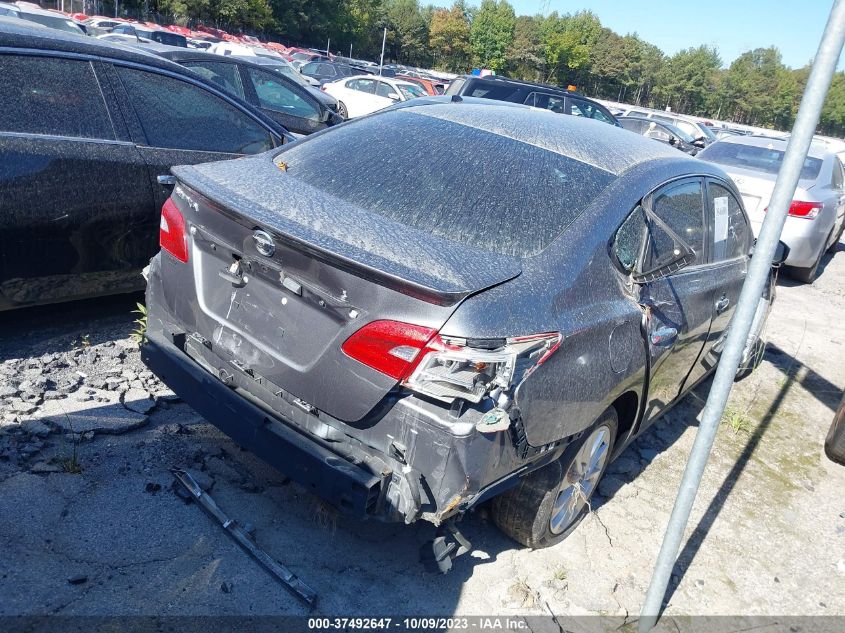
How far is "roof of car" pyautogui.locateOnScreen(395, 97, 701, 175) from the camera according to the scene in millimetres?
3357

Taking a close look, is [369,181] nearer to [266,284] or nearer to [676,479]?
[266,284]

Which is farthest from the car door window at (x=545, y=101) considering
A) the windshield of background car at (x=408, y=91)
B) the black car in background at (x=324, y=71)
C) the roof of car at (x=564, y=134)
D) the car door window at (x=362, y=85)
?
the black car in background at (x=324, y=71)

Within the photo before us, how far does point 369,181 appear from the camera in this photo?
3.11 meters

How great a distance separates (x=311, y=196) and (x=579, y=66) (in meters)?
103

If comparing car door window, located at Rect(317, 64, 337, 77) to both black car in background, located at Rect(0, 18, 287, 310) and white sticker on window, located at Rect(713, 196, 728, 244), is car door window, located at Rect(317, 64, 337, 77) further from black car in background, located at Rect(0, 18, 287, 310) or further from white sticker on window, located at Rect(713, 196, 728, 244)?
white sticker on window, located at Rect(713, 196, 728, 244)

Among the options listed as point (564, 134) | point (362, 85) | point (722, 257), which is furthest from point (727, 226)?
point (362, 85)

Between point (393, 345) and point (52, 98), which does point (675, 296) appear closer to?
point (393, 345)

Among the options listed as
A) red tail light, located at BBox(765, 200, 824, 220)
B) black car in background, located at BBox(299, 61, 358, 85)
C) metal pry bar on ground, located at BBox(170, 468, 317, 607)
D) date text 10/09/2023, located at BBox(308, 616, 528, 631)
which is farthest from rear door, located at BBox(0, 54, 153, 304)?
black car in background, located at BBox(299, 61, 358, 85)

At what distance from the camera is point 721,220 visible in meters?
4.13

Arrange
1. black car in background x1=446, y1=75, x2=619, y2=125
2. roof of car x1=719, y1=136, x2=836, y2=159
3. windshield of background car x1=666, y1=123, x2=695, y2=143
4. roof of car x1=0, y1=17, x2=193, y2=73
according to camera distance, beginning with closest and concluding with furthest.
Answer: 1. roof of car x1=0, y1=17, x2=193, y2=73
2. roof of car x1=719, y1=136, x2=836, y2=159
3. black car in background x1=446, y1=75, x2=619, y2=125
4. windshield of background car x1=666, y1=123, x2=695, y2=143

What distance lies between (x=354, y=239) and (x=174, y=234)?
941mm

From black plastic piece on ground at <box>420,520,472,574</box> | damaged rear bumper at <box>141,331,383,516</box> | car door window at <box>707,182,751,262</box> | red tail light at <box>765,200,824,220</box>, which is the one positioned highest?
car door window at <box>707,182,751,262</box>

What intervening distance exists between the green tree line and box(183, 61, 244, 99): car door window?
81.0 m

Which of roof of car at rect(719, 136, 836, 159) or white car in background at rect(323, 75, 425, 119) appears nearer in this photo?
roof of car at rect(719, 136, 836, 159)
